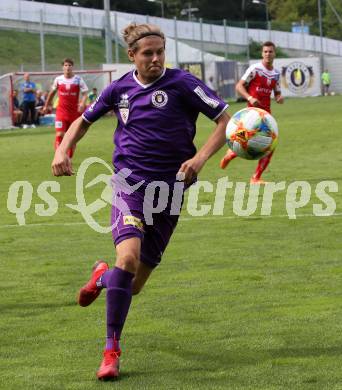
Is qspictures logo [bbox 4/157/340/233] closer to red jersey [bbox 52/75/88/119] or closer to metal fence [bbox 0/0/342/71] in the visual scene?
red jersey [bbox 52/75/88/119]

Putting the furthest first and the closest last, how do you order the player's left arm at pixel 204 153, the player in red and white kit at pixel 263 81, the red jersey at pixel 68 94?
the red jersey at pixel 68 94, the player in red and white kit at pixel 263 81, the player's left arm at pixel 204 153

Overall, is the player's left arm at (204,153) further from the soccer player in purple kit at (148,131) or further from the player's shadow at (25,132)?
the player's shadow at (25,132)

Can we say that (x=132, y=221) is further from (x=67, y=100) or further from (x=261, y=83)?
(x=67, y=100)

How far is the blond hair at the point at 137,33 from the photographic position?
6805mm

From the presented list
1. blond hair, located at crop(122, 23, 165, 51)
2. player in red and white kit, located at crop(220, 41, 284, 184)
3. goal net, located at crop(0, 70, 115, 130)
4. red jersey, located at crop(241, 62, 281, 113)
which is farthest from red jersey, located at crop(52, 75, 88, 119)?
goal net, located at crop(0, 70, 115, 130)

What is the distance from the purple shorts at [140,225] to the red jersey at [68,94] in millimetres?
16444

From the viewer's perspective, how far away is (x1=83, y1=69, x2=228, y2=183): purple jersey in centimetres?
689

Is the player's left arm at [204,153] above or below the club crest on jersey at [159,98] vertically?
below

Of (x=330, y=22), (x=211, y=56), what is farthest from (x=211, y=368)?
(x=330, y=22)

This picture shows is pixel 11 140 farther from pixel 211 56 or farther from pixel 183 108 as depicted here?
pixel 211 56

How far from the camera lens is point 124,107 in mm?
7020

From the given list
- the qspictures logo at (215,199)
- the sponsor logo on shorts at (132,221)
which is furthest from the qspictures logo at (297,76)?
the sponsor logo on shorts at (132,221)

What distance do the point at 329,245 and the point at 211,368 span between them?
4870 millimetres

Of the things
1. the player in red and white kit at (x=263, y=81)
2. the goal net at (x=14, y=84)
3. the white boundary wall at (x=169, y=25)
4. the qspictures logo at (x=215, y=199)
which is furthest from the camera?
the white boundary wall at (x=169, y=25)
